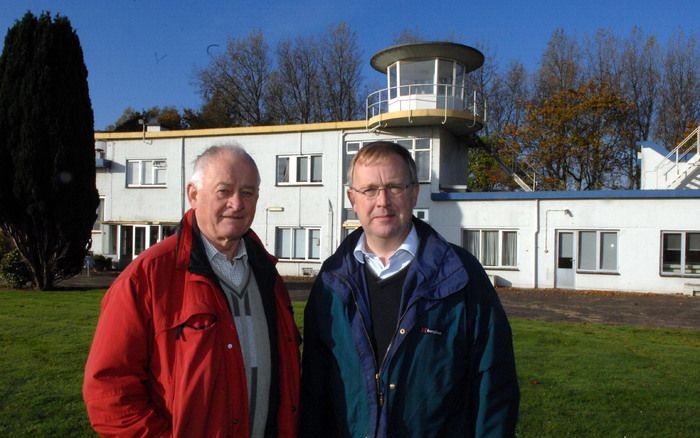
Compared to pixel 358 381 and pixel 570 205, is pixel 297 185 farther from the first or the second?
pixel 358 381

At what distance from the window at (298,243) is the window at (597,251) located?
32.6 ft

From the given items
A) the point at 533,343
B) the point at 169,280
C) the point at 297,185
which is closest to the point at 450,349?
the point at 169,280

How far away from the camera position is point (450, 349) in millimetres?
2469

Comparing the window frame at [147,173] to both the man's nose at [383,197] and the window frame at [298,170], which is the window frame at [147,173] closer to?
the window frame at [298,170]

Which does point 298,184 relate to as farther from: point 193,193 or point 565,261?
point 193,193

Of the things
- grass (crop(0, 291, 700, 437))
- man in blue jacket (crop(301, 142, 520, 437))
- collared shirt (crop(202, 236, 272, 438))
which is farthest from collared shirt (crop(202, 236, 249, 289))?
grass (crop(0, 291, 700, 437))

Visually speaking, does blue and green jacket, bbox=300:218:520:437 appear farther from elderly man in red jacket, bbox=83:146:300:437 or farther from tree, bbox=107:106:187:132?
tree, bbox=107:106:187:132

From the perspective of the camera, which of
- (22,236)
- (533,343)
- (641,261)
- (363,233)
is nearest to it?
(363,233)

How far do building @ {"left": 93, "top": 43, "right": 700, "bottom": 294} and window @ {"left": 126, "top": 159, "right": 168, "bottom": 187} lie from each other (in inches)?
1.8

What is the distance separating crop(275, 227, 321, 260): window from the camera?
23453mm

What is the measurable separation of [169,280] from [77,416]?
11.4 feet

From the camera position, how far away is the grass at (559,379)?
5051mm

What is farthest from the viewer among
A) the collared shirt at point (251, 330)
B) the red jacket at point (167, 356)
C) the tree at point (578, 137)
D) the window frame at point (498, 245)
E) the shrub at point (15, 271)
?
the tree at point (578, 137)

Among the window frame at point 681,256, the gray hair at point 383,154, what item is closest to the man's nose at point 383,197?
the gray hair at point 383,154
